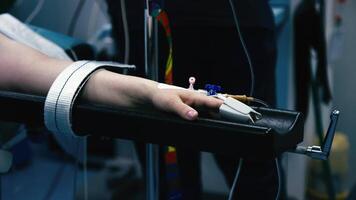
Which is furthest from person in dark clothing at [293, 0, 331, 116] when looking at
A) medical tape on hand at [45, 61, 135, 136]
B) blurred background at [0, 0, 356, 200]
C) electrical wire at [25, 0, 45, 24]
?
medical tape on hand at [45, 61, 135, 136]

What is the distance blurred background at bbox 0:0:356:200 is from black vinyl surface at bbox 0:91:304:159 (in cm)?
33

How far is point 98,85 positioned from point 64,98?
6 cm

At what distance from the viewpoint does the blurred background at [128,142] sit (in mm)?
1331

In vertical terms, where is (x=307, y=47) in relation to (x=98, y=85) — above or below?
above

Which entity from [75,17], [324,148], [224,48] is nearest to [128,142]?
[75,17]

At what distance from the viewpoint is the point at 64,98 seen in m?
0.63

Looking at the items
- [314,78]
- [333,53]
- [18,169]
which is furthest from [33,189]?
[333,53]

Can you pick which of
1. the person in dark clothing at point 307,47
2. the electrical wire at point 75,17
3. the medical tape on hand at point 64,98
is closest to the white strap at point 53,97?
the medical tape on hand at point 64,98

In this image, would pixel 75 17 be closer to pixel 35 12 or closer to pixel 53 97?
pixel 35 12

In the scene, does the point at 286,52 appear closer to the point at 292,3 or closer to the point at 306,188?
the point at 292,3

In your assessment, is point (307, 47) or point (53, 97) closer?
point (53, 97)

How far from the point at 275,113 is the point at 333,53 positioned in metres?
1.45

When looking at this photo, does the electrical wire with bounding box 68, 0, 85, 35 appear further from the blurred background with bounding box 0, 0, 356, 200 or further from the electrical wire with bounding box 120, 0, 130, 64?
the electrical wire with bounding box 120, 0, 130, 64

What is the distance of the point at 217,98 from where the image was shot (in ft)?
1.99
